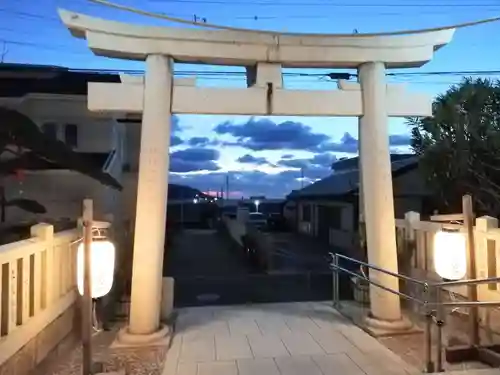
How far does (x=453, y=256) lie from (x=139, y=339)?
3.88 m

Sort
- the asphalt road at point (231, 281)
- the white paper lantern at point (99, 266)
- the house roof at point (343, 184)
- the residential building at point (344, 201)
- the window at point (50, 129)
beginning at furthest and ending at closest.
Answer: the house roof at point (343, 184) < the residential building at point (344, 201) < the window at point (50, 129) < the asphalt road at point (231, 281) < the white paper lantern at point (99, 266)

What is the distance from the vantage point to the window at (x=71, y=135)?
1271 centimetres

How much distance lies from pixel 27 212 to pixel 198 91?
24.8 feet

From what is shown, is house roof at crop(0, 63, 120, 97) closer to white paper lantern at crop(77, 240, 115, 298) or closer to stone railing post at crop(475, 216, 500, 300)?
white paper lantern at crop(77, 240, 115, 298)

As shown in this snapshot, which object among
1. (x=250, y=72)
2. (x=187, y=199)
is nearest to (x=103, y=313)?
(x=250, y=72)

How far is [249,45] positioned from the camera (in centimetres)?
611

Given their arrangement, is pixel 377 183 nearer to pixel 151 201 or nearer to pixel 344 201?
pixel 151 201

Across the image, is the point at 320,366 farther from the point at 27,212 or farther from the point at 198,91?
the point at 27,212

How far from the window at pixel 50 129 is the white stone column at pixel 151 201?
7.67 m

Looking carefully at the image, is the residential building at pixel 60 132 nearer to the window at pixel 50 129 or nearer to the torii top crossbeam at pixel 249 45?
the window at pixel 50 129

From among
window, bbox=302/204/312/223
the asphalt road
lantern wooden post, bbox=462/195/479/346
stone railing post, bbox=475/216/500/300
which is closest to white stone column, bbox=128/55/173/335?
the asphalt road

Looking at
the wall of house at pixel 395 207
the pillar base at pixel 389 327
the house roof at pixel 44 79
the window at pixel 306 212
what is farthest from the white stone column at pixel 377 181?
the window at pixel 306 212

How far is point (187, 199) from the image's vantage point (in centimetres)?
3500

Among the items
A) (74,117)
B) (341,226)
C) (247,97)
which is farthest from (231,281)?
(341,226)
